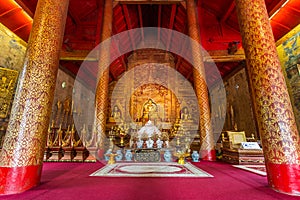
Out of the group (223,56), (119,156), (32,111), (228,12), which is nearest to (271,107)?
(32,111)

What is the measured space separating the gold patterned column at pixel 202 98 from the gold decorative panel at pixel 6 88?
20.4 feet

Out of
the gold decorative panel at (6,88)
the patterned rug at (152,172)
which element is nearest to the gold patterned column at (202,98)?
the patterned rug at (152,172)

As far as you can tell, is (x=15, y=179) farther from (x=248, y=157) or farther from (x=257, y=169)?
(x=248, y=157)

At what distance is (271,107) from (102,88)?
15.1 ft

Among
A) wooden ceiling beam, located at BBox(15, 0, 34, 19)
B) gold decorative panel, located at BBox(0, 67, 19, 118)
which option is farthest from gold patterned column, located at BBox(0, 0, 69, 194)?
wooden ceiling beam, located at BBox(15, 0, 34, 19)

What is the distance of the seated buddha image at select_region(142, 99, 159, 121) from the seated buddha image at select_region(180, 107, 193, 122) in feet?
5.15

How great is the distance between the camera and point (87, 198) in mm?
1426

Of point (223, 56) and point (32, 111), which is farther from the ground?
point (223, 56)

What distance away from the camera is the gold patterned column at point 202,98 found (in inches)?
171

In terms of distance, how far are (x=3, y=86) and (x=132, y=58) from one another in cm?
761

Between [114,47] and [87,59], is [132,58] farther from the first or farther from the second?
[87,59]

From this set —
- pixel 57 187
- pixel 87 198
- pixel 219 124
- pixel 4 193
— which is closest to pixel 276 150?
pixel 87 198

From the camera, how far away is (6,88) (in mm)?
4832

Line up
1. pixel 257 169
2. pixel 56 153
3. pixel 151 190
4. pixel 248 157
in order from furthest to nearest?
pixel 56 153 → pixel 248 157 → pixel 257 169 → pixel 151 190
